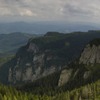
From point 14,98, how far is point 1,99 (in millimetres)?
8271

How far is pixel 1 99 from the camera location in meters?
194

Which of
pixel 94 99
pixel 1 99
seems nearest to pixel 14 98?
pixel 1 99

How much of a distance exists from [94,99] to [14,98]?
49363 mm

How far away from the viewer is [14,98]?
19750 centimetres

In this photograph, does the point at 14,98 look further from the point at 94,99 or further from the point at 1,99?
the point at 94,99

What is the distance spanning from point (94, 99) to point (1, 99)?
187 ft

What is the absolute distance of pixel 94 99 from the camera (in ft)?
648
